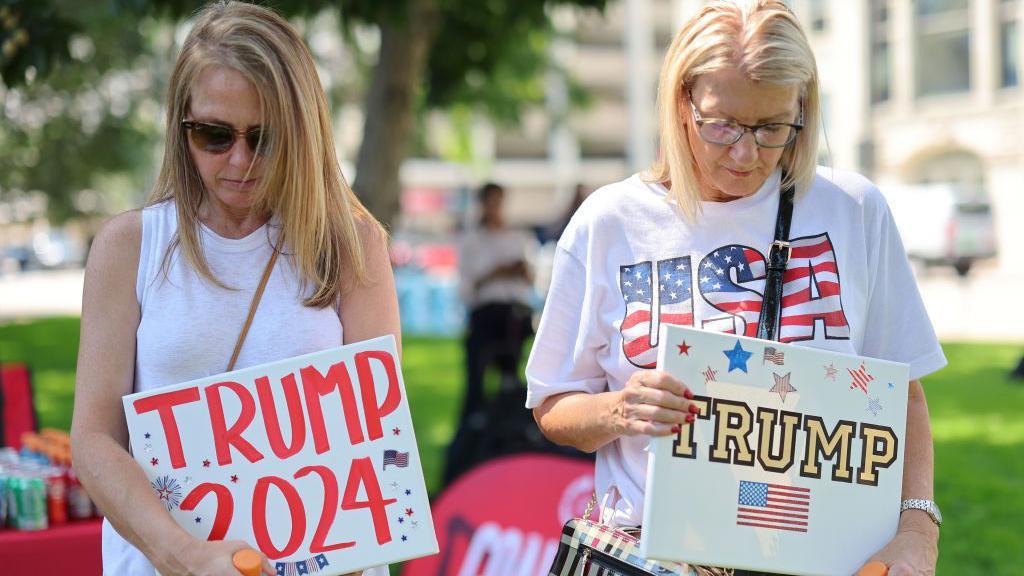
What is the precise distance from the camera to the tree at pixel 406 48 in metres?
5.97

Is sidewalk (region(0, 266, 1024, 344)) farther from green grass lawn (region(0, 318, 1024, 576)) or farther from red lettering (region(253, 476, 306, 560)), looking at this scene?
red lettering (region(253, 476, 306, 560))

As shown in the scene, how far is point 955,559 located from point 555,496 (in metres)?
2.16

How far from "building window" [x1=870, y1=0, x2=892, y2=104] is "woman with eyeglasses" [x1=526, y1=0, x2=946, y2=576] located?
113 feet

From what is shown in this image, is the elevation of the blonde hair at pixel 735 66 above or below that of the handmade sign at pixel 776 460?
above

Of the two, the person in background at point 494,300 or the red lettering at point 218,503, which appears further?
the person in background at point 494,300

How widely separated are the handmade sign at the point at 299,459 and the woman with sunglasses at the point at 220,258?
6 cm

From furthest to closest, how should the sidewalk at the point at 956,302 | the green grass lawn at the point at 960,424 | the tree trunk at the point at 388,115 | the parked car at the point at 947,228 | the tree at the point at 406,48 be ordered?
the parked car at the point at 947,228 < the sidewalk at the point at 956,302 < the tree trunk at the point at 388,115 < the tree at the point at 406,48 < the green grass lawn at the point at 960,424

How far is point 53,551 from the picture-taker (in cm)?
320

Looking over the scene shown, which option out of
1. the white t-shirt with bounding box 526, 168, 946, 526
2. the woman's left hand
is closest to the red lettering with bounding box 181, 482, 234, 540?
the white t-shirt with bounding box 526, 168, 946, 526

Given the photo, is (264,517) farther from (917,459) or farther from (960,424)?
(960,424)

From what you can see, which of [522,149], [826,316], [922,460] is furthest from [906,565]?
[522,149]

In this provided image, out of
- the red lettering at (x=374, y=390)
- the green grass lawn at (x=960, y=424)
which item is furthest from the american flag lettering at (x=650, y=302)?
the green grass lawn at (x=960, y=424)

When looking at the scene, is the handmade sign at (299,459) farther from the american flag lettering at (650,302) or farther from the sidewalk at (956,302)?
the sidewalk at (956,302)

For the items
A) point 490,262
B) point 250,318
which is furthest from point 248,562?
point 490,262
